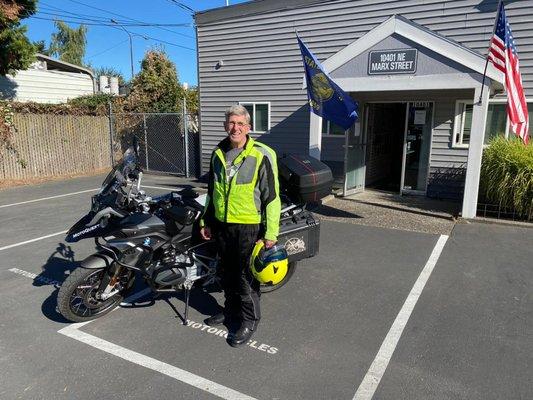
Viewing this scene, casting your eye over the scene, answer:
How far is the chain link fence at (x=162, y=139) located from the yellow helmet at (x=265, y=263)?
9955 mm

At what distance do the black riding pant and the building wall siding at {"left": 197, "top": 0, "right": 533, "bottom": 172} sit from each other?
700 cm

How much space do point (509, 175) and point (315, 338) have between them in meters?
5.34

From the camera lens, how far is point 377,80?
7484mm

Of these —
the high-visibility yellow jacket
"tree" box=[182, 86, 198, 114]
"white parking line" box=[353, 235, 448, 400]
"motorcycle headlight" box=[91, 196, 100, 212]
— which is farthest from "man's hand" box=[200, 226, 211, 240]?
"tree" box=[182, 86, 198, 114]

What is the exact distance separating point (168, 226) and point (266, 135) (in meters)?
7.70

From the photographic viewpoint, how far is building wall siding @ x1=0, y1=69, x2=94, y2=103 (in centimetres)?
1498

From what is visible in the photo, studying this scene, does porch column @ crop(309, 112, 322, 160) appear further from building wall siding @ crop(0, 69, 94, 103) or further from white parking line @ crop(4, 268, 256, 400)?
building wall siding @ crop(0, 69, 94, 103)

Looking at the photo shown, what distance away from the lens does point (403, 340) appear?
3.39 m

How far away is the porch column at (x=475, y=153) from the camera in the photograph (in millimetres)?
6785

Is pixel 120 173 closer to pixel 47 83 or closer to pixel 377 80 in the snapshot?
pixel 377 80

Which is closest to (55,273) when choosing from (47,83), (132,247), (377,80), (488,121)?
(132,247)

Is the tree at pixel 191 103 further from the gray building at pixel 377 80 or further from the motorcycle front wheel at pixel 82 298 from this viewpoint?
the motorcycle front wheel at pixel 82 298

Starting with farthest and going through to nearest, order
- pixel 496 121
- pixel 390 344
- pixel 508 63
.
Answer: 1. pixel 496 121
2. pixel 508 63
3. pixel 390 344

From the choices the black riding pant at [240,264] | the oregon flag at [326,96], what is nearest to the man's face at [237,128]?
the black riding pant at [240,264]
